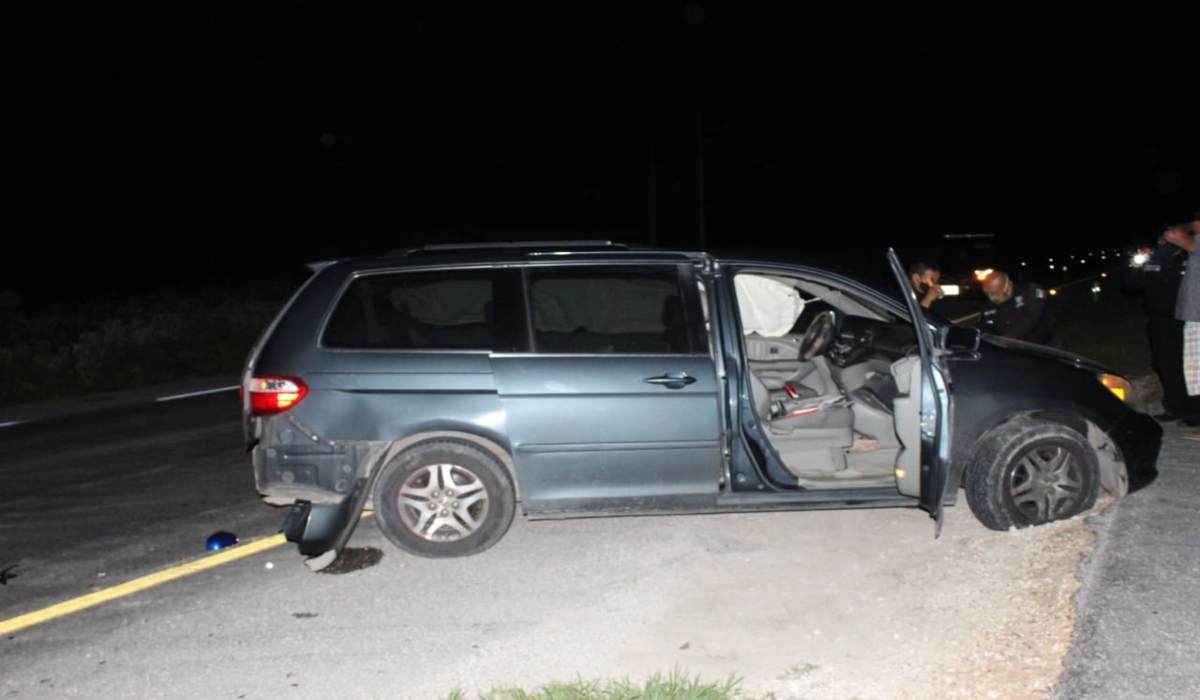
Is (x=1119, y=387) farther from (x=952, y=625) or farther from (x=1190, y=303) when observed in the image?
(x=1190, y=303)

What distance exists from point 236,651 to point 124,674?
46cm

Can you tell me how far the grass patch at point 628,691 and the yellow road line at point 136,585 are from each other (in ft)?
7.76

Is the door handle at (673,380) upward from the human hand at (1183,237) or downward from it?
downward

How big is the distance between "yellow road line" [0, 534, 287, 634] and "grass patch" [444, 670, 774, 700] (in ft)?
7.76

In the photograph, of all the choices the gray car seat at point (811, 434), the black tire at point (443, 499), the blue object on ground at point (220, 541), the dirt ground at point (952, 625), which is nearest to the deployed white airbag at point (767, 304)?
the gray car seat at point (811, 434)

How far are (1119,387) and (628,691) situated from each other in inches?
151

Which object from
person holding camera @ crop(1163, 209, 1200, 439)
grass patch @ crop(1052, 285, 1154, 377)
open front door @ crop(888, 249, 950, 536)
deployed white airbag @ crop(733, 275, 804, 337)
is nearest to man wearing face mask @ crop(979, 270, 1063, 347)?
person holding camera @ crop(1163, 209, 1200, 439)

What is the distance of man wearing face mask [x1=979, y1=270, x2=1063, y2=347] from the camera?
331 inches

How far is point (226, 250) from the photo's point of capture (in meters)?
46.4

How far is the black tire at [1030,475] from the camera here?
19.9ft

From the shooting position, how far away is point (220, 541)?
6500 millimetres

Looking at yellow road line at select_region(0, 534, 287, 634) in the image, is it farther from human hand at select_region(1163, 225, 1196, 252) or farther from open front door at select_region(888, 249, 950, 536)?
human hand at select_region(1163, 225, 1196, 252)

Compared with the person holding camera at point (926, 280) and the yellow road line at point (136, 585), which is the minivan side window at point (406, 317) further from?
the person holding camera at point (926, 280)

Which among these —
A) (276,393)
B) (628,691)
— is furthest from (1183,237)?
(276,393)
